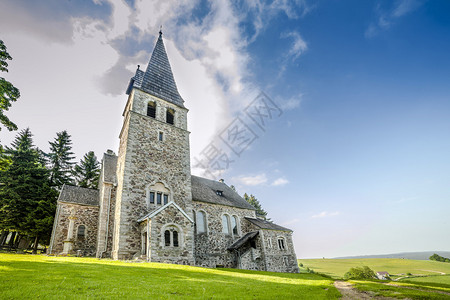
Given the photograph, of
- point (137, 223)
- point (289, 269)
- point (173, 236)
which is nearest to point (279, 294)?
point (173, 236)

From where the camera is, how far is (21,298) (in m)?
4.71

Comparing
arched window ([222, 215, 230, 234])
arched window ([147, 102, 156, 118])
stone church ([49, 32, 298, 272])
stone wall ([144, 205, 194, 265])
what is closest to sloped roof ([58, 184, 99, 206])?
stone church ([49, 32, 298, 272])

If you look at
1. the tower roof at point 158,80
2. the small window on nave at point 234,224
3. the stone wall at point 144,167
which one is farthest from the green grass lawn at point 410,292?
the tower roof at point 158,80

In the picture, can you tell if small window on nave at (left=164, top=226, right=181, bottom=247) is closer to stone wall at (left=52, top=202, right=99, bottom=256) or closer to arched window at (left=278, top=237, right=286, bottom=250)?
stone wall at (left=52, top=202, right=99, bottom=256)

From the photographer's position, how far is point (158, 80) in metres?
24.5

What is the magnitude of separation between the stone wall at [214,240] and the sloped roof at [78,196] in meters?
10.2

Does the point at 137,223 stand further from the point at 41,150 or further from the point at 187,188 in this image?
the point at 41,150

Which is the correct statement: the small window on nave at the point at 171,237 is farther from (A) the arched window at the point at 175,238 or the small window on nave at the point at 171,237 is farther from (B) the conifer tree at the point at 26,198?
(B) the conifer tree at the point at 26,198

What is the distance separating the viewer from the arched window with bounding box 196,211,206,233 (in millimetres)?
21477

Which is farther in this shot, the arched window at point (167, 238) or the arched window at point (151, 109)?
the arched window at point (151, 109)

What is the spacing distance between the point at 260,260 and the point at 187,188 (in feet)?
36.0

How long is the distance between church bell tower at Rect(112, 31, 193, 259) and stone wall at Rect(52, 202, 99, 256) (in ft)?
12.6

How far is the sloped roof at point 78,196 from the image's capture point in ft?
64.5

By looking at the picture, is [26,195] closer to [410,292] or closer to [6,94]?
[6,94]
